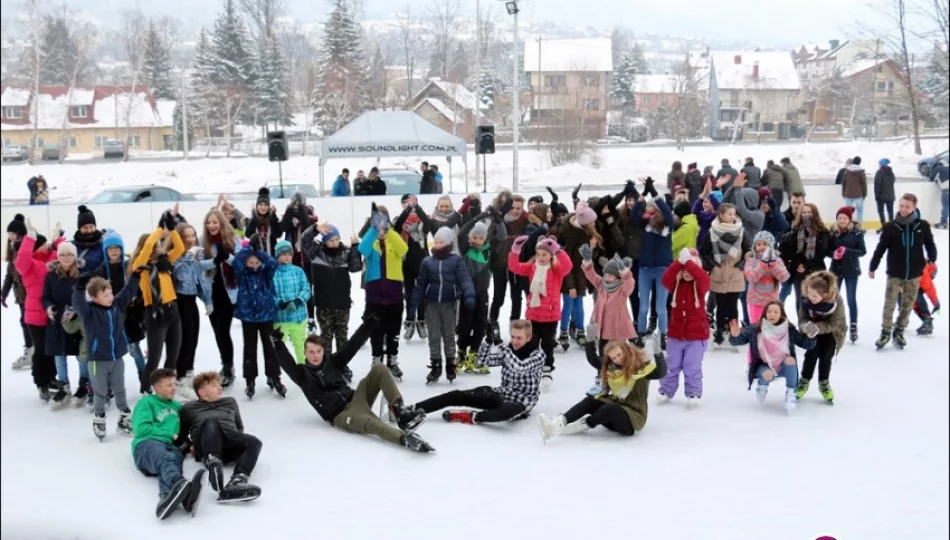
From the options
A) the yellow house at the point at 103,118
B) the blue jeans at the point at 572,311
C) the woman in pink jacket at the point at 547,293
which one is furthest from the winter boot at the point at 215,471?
the yellow house at the point at 103,118

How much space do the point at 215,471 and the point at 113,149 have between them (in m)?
30.3

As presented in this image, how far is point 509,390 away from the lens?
627 centimetres

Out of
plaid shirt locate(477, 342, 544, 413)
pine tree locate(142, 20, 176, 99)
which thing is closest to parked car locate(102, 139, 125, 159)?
pine tree locate(142, 20, 176, 99)

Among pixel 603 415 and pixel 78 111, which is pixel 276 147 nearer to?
pixel 603 415

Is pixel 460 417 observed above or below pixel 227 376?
below

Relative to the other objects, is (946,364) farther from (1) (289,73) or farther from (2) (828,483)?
(1) (289,73)

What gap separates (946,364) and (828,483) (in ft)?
10.4

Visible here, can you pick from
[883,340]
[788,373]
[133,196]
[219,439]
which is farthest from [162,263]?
[133,196]

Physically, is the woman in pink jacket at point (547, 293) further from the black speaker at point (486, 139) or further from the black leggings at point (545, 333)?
the black speaker at point (486, 139)

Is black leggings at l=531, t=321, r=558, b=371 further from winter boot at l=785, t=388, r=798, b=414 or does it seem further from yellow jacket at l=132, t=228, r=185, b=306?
yellow jacket at l=132, t=228, r=185, b=306

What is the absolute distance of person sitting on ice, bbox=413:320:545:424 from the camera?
20.3 feet

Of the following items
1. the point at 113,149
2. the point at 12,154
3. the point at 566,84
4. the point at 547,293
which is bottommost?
the point at 547,293

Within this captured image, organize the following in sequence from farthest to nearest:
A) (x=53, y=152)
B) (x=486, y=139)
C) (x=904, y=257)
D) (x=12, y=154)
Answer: (x=53, y=152) → (x=486, y=139) → (x=12, y=154) → (x=904, y=257)

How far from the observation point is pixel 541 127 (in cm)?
3130
